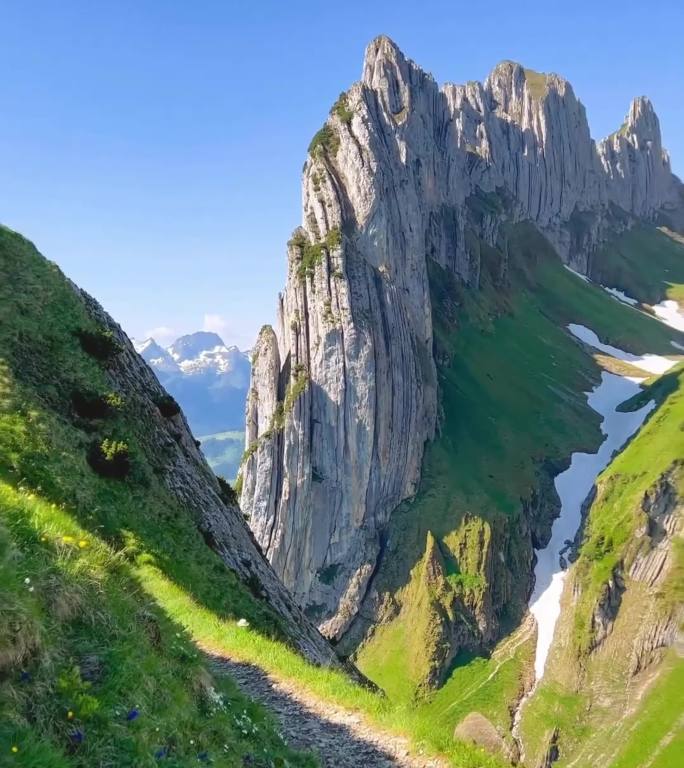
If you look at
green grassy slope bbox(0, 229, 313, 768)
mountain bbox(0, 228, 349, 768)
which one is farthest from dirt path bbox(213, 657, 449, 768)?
green grassy slope bbox(0, 229, 313, 768)

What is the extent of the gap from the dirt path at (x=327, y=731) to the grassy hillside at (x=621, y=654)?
319 feet

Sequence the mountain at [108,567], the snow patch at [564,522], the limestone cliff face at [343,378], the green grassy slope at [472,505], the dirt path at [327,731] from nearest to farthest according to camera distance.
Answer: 1. the mountain at [108,567]
2. the dirt path at [327,731]
3. the green grassy slope at [472,505]
4. the snow patch at [564,522]
5. the limestone cliff face at [343,378]

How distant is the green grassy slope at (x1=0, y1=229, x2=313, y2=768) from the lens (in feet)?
27.1

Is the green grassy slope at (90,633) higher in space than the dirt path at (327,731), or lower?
higher

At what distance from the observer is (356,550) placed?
464ft

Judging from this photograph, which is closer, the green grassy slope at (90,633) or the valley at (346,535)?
the green grassy slope at (90,633)

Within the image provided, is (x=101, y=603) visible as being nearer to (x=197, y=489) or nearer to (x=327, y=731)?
(x=327, y=731)

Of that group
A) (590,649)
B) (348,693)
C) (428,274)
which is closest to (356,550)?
(590,649)

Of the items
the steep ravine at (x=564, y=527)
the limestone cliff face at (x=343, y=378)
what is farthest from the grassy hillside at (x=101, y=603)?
the limestone cliff face at (x=343, y=378)

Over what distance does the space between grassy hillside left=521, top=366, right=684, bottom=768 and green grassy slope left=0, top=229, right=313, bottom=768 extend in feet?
324

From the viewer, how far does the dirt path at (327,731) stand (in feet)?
51.7

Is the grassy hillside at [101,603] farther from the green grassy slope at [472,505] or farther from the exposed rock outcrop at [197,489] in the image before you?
the green grassy slope at [472,505]

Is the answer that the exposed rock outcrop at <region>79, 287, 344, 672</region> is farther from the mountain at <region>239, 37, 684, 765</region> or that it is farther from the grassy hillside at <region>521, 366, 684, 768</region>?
the mountain at <region>239, 37, 684, 765</region>

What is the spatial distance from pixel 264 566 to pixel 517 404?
534ft
